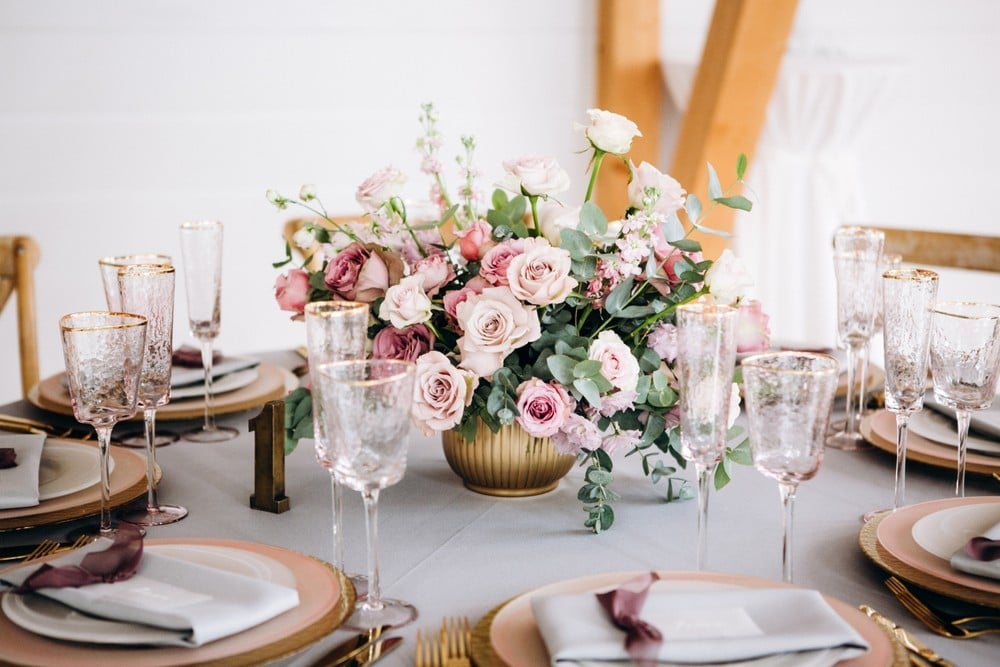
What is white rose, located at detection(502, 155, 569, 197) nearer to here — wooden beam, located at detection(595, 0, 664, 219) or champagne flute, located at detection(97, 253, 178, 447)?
champagne flute, located at detection(97, 253, 178, 447)

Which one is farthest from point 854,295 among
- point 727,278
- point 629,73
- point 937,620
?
point 629,73

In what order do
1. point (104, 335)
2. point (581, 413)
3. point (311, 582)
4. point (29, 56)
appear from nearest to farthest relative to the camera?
point (311, 582) → point (104, 335) → point (581, 413) → point (29, 56)

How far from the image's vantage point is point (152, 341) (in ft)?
4.35

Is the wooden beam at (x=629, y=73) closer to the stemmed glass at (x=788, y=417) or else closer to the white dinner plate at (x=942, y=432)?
the white dinner plate at (x=942, y=432)

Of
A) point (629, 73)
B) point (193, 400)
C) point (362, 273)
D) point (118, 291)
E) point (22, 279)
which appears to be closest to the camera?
point (362, 273)

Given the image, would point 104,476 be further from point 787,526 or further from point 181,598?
point 787,526

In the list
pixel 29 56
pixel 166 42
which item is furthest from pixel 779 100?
pixel 29 56

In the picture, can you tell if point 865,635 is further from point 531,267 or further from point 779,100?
point 779,100

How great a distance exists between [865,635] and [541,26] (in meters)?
3.26

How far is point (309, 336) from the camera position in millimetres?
1077

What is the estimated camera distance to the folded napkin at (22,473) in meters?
1.22

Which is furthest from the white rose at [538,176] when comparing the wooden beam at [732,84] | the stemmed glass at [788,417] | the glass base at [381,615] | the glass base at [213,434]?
the wooden beam at [732,84]

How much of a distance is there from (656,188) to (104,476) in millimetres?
669

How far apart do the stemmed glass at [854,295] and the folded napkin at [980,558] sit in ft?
1.66
